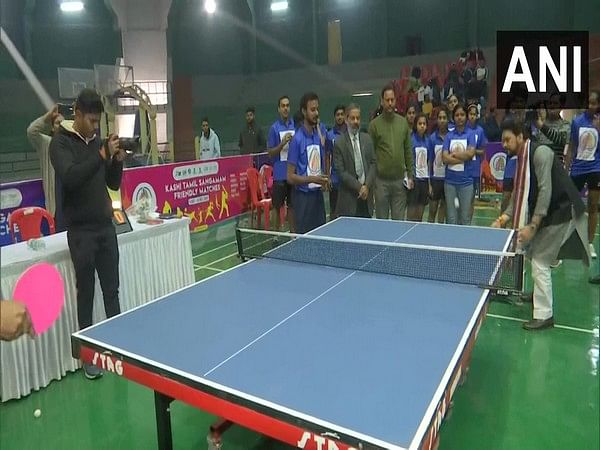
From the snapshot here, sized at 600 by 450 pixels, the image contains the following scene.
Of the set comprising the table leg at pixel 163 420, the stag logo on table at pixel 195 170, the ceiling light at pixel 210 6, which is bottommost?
the table leg at pixel 163 420

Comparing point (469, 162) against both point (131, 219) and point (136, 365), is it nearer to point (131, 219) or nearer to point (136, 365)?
point (131, 219)

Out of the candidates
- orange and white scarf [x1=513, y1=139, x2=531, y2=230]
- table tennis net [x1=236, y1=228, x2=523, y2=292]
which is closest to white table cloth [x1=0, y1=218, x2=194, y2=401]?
table tennis net [x1=236, y1=228, x2=523, y2=292]

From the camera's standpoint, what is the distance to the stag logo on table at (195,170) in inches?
294

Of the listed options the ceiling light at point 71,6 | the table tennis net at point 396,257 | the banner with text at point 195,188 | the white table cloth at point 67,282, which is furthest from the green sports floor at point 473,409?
the ceiling light at point 71,6

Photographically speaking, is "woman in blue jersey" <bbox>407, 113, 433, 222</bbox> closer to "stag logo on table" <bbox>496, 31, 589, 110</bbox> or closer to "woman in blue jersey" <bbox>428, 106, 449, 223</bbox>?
"woman in blue jersey" <bbox>428, 106, 449, 223</bbox>

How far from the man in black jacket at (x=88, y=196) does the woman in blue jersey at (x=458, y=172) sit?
3.68 metres

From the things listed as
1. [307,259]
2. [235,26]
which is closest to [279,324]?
[307,259]

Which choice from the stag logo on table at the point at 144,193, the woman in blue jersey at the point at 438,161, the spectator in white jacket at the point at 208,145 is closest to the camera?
the woman in blue jersey at the point at 438,161

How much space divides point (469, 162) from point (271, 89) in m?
12.2

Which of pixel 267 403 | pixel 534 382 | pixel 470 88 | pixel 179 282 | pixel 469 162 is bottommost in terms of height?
pixel 534 382

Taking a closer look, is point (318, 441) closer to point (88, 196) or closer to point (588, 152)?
point (88, 196)

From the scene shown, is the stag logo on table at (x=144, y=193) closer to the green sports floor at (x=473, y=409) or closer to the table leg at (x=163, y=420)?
the green sports floor at (x=473, y=409)

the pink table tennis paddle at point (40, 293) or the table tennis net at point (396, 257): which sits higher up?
the pink table tennis paddle at point (40, 293)

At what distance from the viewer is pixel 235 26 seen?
16.9 m
